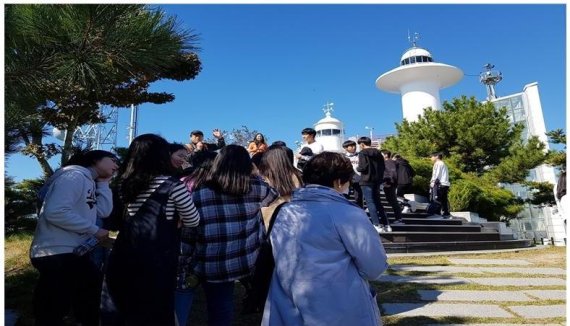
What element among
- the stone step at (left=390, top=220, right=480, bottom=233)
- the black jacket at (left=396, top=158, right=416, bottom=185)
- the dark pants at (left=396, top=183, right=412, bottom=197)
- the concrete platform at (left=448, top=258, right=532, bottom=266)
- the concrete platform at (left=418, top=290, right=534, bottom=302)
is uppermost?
the black jacket at (left=396, top=158, right=416, bottom=185)

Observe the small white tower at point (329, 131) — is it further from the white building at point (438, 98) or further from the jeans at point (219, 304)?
the jeans at point (219, 304)

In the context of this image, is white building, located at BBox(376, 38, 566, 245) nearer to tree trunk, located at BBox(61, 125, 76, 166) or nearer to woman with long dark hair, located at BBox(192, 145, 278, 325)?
tree trunk, located at BBox(61, 125, 76, 166)

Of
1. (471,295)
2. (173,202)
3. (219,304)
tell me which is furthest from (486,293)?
(173,202)

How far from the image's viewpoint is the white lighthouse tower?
25.7m

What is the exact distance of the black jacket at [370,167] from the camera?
20.9ft

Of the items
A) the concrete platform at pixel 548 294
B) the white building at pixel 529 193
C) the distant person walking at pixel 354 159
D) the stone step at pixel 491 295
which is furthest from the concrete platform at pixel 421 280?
the white building at pixel 529 193

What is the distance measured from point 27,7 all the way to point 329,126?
1056 inches

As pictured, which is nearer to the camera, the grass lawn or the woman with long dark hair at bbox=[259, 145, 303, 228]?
the woman with long dark hair at bbox=[259, 145, 303, 228]

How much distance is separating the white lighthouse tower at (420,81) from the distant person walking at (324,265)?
24869 mm

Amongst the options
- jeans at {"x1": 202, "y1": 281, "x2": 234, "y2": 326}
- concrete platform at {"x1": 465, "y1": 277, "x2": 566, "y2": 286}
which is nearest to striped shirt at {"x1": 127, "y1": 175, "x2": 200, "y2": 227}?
jeans at {"x1": 202, "y1": 281, "x2": 234, "y2": 326}

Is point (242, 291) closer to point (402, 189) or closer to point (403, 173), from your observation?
point (403, 173)

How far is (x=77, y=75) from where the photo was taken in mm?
2611

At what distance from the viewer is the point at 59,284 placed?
235 centimetres

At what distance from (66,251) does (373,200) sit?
5.02 meters
